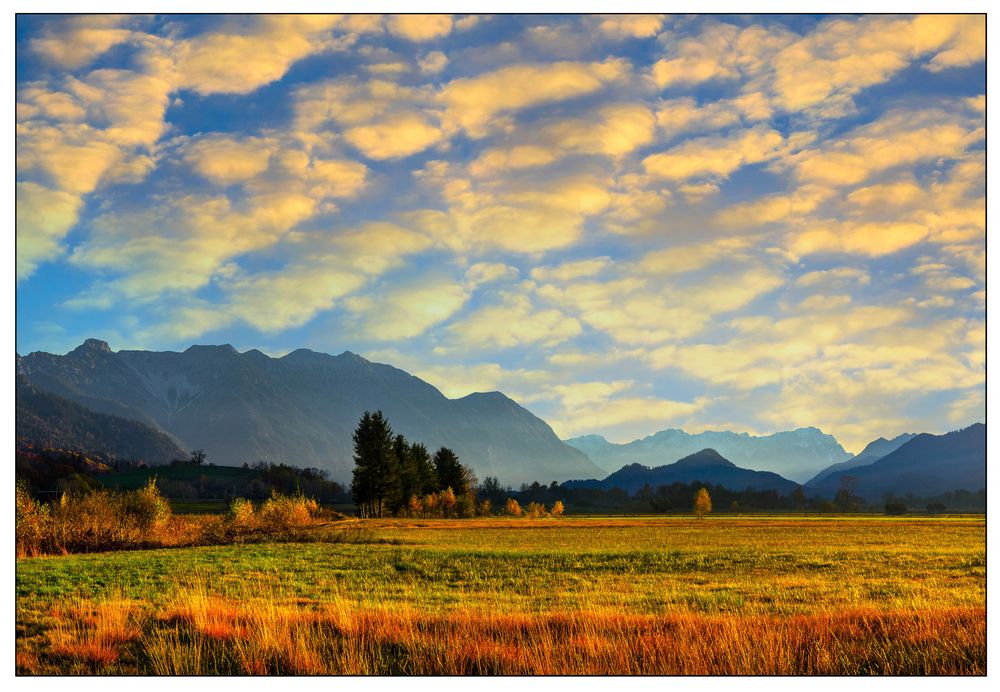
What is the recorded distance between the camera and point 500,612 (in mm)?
19719

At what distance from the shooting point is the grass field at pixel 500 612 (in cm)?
1245

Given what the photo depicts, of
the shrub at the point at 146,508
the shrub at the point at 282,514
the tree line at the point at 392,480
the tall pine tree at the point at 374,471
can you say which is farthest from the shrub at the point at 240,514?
the tall pine tree at the point at 374,471

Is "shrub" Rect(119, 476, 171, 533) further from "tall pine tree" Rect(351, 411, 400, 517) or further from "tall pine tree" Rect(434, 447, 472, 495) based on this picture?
"tall pine tree" Rect(434, 447, 472, 495)

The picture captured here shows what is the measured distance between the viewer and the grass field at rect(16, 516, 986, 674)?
12.5 metres

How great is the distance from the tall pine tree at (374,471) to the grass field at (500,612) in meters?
66.4

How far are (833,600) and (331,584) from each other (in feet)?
62.1

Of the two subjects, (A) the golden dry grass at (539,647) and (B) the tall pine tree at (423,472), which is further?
(B) the tall pine tree at (423,472)

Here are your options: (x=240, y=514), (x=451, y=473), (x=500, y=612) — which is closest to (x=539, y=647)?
(x=500, y=612)

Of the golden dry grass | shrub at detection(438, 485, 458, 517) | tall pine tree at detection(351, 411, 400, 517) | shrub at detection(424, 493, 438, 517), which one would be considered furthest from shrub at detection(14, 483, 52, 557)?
shrub at detection(438, 485, 458, 517)

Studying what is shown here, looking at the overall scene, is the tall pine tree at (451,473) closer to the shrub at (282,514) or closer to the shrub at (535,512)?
the shrub at (535,512)

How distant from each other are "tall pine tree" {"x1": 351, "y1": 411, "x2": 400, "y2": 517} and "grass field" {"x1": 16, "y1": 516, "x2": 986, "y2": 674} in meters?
66.4
